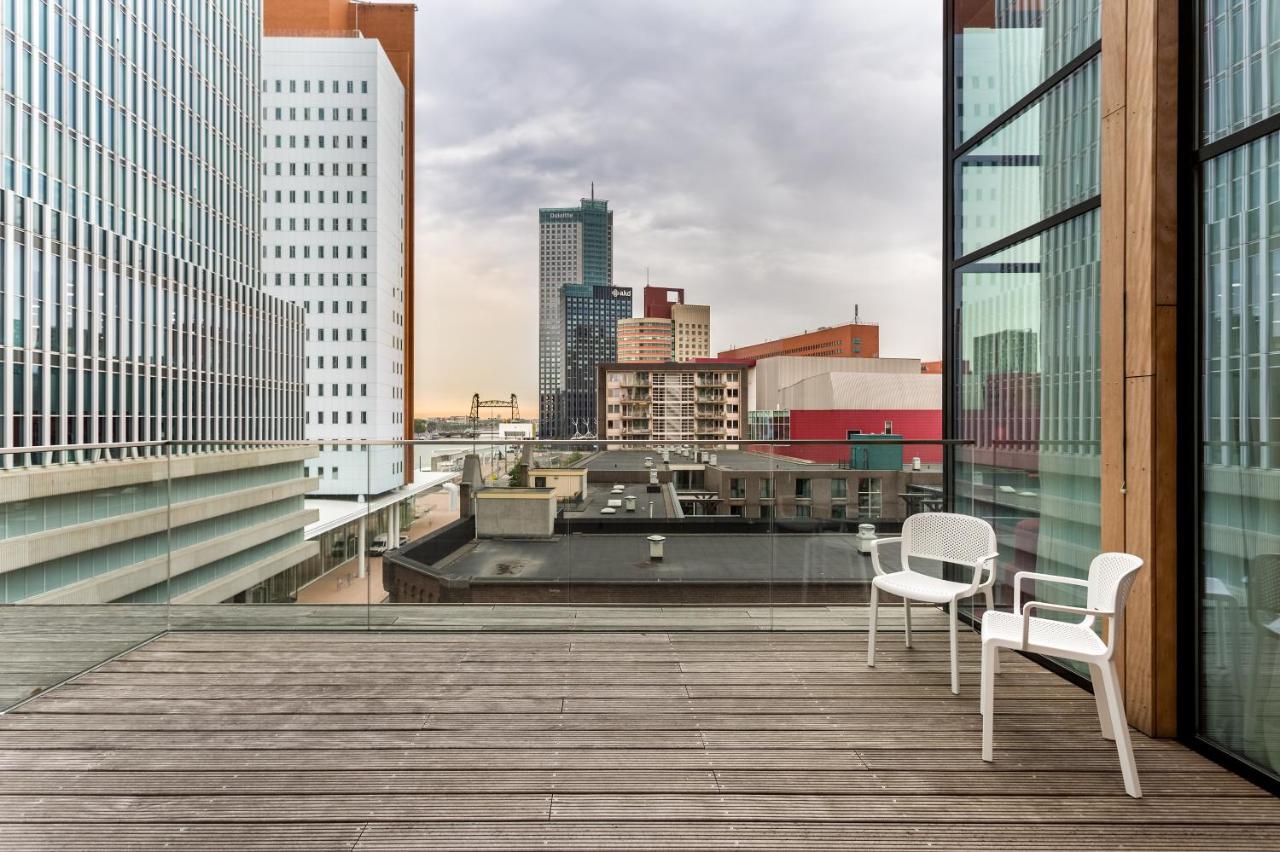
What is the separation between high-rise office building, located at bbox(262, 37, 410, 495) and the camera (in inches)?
1870

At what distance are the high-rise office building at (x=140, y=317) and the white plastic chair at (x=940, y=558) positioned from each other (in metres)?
3.17

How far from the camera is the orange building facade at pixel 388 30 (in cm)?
5009

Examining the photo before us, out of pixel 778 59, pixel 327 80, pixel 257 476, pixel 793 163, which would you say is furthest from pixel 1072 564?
pixel 327 80

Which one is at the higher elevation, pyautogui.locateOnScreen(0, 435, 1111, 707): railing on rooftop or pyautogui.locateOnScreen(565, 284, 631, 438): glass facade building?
pyautogui.locateOnScreen(565, 284, 631, 438): glass facade building

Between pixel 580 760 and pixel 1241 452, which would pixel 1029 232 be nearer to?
pixel 1241 452

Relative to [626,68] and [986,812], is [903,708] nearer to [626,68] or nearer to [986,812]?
[986,812]

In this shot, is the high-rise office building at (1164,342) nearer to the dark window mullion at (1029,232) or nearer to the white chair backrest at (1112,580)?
the dark window mullion at (1029,232)

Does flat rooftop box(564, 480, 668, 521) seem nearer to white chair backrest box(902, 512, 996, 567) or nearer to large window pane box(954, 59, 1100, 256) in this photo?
white chair backrest box(902, 512, 996, 567)

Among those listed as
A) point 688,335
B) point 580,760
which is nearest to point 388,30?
point 688,335

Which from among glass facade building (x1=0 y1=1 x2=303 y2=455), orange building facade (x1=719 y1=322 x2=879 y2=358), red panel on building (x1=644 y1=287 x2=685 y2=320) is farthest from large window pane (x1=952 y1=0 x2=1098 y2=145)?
red panel on building (x1=644 y1=287 x2=685 y2=320)

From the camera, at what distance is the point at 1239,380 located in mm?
2182

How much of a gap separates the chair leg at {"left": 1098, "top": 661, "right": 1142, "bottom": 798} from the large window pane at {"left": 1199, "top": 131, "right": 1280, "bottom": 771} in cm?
48

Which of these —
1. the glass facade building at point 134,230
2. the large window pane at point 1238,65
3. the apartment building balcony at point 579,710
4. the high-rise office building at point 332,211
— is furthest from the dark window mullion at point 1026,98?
the high-rise office building at point 332,211

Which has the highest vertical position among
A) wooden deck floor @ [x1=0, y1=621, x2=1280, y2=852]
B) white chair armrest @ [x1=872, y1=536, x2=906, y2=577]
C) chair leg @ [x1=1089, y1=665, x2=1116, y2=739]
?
white chair armrest @ [x1=872, y1=536, x2=906, y2=577]
